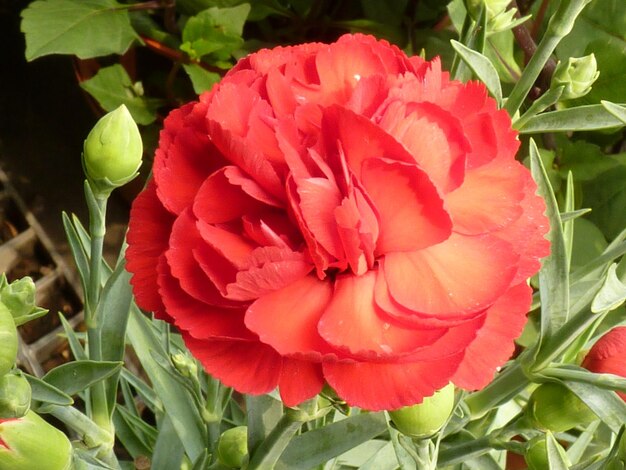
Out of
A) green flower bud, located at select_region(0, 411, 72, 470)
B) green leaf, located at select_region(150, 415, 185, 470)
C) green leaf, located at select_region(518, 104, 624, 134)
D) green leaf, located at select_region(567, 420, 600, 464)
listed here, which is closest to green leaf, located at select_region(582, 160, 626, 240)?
green leaf, located at select_region(567, 420, 600, 464)

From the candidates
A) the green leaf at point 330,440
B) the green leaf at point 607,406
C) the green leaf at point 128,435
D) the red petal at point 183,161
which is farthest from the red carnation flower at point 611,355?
the green leaf at point 128,435

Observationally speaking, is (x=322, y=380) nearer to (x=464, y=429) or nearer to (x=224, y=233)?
(x=224, y=233)

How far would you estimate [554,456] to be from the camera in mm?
353

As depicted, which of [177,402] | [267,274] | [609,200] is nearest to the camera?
[267,274]

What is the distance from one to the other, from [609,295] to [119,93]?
25.7 inches

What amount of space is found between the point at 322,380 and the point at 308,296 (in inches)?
1.3

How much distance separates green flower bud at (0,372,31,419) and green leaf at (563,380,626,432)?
0.25m

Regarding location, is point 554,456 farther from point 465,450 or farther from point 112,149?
point 112,149

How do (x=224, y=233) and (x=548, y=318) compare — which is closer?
(x=224, y=233)

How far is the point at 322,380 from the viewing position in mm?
276

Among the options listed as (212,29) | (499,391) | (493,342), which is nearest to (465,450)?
(499,391)

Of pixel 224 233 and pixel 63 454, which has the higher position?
pixel 224 233

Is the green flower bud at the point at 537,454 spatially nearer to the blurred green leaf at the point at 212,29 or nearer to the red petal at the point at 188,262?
the red petal at the point at 188,262

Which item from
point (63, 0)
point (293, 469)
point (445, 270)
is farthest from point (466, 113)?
point (63, 0)
